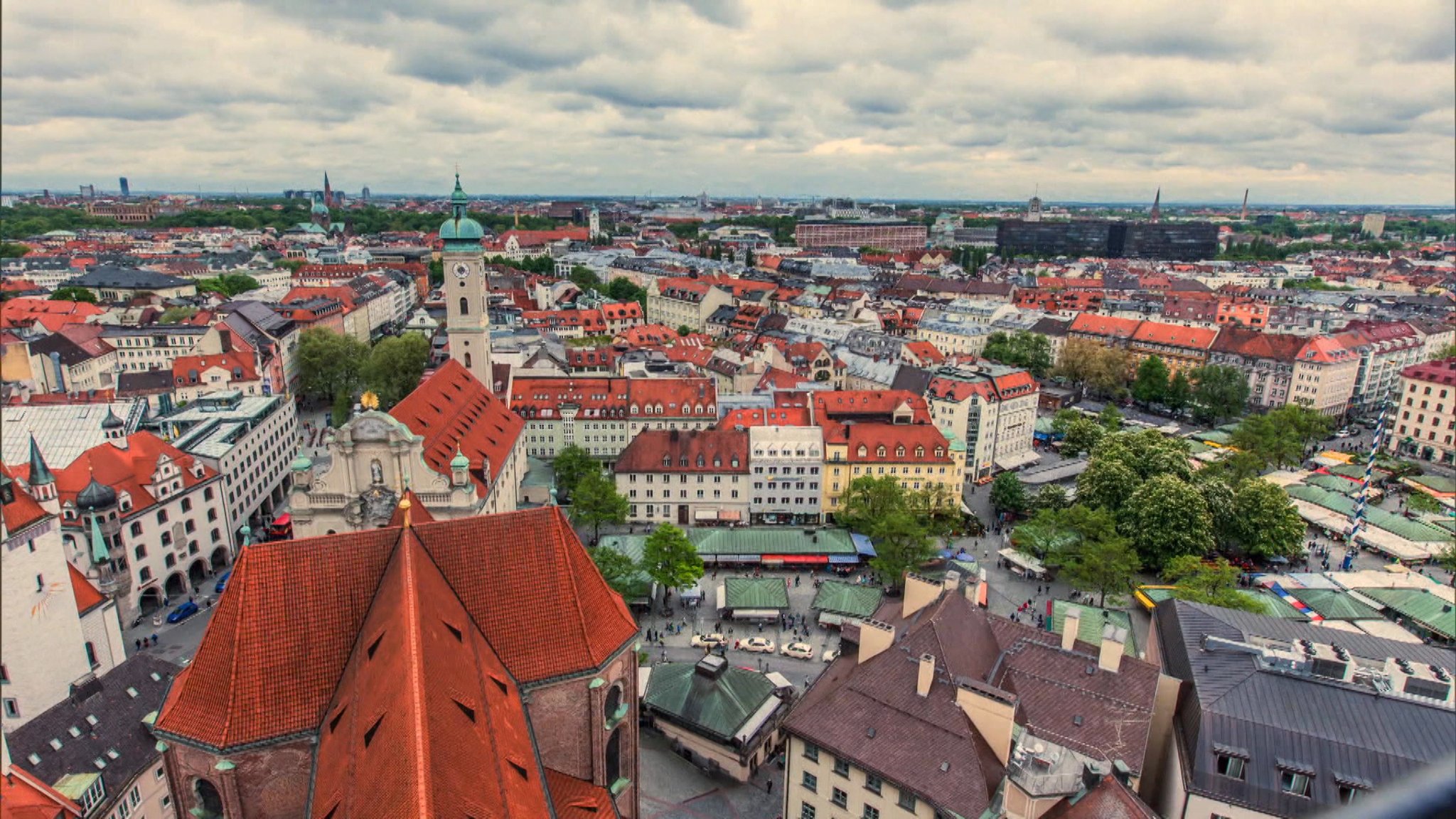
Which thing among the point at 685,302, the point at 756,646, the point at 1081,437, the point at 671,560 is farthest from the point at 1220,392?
the point at 685,302

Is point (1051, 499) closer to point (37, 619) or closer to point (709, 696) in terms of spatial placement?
point (709, 696)

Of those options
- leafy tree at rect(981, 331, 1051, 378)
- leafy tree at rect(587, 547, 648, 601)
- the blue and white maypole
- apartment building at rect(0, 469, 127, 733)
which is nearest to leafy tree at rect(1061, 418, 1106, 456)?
the blue and white maypole

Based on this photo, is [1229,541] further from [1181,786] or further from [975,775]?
[975,775]

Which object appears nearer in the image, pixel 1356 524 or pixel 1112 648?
pixel 1112 648

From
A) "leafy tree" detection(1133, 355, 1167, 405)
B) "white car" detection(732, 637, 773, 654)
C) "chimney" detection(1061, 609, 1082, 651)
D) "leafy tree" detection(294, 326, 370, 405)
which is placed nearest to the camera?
"chimney" detection(1061, 609, 1082, 651)

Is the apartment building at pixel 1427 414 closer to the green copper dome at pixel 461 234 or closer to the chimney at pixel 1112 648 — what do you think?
the chimney at pixel 1112 648

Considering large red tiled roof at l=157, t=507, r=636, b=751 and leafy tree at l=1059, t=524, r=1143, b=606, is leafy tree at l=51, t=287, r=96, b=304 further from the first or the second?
leafy tree at l=1059, t=524, r=1143, b=606
